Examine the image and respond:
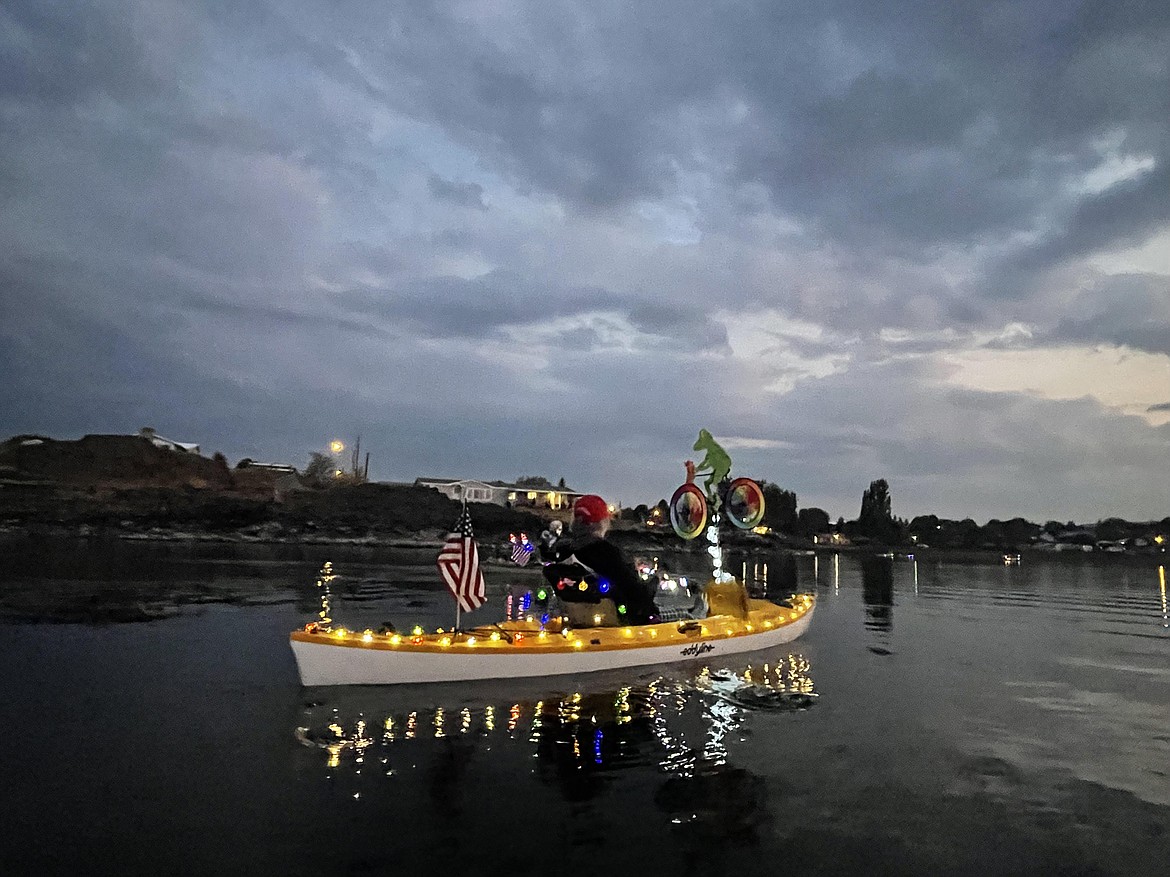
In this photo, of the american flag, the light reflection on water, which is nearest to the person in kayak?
the light reflection on water

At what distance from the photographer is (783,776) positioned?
40.7 feet

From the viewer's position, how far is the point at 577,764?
12.6m

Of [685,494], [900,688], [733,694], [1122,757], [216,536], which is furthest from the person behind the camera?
[216,536]

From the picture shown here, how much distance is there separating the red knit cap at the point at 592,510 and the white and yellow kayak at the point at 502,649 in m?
3.07

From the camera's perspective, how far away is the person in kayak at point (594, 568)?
2005cm

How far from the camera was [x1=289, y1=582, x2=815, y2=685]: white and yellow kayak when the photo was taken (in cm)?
1588

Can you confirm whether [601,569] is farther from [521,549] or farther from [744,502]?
[744,502]

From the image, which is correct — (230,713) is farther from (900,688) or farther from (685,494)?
(900,688)

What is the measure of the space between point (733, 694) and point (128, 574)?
39.6 metres

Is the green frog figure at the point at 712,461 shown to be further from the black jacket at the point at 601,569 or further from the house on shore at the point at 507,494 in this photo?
the house on shore at the point at 507,494

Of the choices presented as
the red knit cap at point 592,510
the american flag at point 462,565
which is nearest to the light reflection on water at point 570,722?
the american flag at point 462,565

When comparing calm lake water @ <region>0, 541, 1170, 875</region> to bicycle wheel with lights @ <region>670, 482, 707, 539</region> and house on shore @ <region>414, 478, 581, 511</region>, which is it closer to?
bicycle wheel with lights @ <region>670, 482, 707, 539</region>

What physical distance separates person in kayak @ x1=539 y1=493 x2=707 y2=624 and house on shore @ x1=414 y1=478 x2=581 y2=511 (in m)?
101

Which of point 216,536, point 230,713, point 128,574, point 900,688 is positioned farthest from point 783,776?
point 216,536
